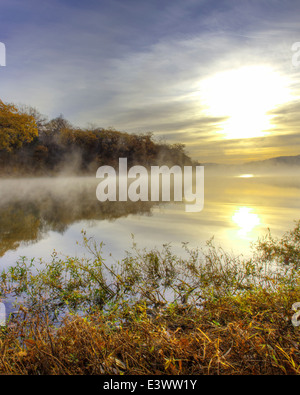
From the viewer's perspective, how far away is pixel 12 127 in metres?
44.2

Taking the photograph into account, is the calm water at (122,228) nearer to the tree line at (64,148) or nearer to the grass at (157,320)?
the grass at (157,320)

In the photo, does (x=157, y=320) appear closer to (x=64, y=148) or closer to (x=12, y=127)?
(x=12, y=127)

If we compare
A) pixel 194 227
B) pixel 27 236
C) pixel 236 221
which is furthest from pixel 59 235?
pixel 236 221

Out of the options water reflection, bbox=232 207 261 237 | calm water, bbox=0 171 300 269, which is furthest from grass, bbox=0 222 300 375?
water reflection, bbox=232 207 261 237

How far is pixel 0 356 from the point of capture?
3605 millimetres

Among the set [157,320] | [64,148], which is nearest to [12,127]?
[64,148]

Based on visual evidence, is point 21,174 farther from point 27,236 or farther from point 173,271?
point 173,271

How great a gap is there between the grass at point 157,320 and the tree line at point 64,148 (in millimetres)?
40424

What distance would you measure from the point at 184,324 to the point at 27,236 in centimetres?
1078

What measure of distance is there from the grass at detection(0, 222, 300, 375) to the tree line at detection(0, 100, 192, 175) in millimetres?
40424

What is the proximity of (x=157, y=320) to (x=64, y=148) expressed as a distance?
58.1 meters

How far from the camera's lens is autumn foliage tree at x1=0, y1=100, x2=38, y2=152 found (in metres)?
42.6

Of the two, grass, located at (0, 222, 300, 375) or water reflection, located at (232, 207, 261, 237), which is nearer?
grass, located at (0, 222, 300, 375)

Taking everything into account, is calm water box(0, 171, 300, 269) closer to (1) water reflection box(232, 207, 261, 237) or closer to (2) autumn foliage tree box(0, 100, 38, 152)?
(1) water reflection box(232, 207, 261, 237)
